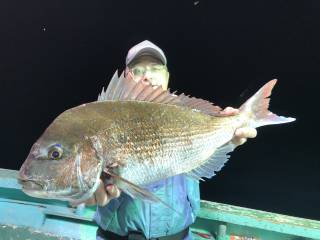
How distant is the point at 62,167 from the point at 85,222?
2.25 metres

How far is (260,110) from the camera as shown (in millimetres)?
2400

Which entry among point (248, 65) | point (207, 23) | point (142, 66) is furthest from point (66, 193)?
point (207, 23)

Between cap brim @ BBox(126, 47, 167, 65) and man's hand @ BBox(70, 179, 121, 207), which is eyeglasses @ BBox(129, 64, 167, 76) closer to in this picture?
cap brim @ BBox(126, 47, 167, 65)

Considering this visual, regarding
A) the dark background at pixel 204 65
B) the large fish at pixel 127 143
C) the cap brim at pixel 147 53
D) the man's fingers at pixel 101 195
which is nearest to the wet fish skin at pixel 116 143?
the large fish at pixel 127 143

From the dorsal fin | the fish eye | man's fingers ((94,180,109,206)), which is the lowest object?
man's fingers ((94,180,109,206))

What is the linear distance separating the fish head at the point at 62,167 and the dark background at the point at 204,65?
8.31m

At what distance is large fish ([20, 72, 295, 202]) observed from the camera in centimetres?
164

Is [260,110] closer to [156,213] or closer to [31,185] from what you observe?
[156,213]

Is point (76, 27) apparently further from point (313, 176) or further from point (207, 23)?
point (313, 176)

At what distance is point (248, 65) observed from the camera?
15766 mm

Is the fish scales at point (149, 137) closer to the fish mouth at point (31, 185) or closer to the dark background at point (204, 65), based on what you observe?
the fish mouth at point (31, 185)

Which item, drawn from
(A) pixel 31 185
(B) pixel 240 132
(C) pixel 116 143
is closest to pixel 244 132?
(B) pixel 240 132

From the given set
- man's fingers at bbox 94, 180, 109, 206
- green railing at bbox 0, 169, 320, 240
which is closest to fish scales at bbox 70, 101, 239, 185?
man's fingers at bbox 94, 180, 109, 206

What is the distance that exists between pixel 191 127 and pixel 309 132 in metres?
11.5
